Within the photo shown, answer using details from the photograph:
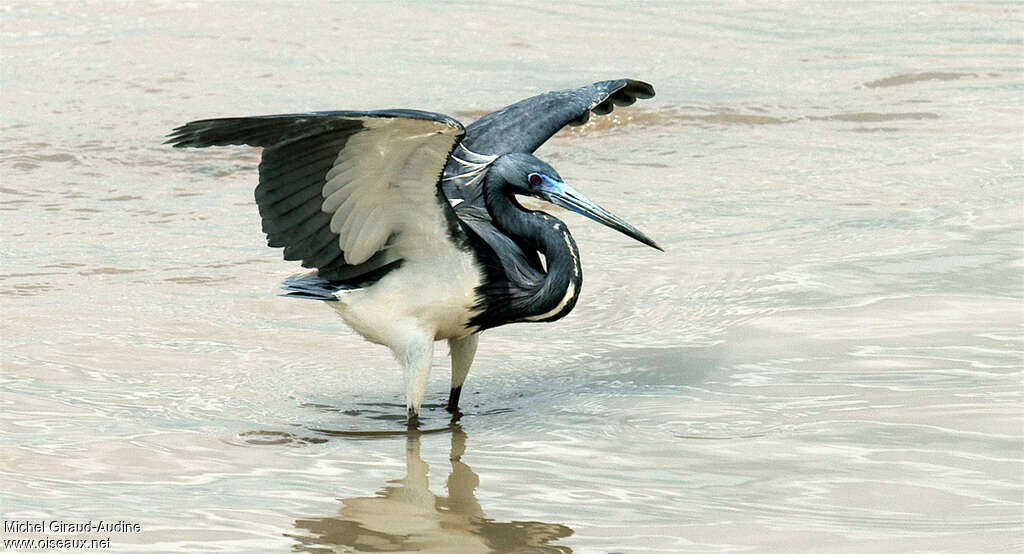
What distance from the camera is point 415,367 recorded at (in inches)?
248

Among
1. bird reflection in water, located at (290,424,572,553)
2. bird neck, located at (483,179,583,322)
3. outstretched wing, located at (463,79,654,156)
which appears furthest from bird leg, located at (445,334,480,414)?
bird reflection in water, located at (290,424,572,553)

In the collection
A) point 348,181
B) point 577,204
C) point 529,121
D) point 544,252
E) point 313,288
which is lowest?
point 313,288

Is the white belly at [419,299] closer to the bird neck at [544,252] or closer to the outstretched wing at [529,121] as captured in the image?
the bird neck at [544,252]

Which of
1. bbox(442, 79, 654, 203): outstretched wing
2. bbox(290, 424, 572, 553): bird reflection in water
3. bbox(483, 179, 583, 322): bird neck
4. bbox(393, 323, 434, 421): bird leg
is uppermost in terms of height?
bbox(442, 79, 654, 203): outstretched wing

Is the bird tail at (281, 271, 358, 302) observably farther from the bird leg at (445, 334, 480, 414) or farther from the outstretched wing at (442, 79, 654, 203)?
the outstretched wing at (442, 79, 654, 203)

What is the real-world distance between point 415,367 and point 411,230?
1.92 ft

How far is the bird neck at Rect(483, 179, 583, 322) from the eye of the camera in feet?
20.6

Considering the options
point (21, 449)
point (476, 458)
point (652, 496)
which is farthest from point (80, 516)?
point (652, 496)

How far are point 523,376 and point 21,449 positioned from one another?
226 centimetres

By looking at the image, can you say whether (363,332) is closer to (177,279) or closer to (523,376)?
(523,376)

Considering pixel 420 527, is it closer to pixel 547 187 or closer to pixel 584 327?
pixel 547 187

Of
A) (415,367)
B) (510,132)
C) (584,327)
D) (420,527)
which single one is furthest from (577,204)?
(420,527)

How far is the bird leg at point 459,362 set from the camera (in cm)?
653

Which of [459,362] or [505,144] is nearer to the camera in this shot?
[459,362]
